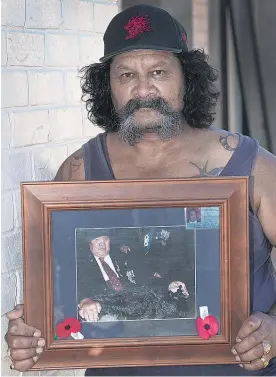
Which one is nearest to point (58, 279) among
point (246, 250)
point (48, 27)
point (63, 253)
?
point (63, 253)

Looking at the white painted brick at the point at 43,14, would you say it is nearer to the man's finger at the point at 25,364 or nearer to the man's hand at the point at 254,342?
the man's finger at the point at 25,364

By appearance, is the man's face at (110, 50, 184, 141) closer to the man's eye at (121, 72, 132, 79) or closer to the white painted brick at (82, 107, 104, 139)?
the man's eye at (121, 72, 132, 79)

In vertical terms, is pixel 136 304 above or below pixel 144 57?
below

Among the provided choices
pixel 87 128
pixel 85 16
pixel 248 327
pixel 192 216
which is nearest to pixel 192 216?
pixel 192 216

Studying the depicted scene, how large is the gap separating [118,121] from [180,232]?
0.51 meters

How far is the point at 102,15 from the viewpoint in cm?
306

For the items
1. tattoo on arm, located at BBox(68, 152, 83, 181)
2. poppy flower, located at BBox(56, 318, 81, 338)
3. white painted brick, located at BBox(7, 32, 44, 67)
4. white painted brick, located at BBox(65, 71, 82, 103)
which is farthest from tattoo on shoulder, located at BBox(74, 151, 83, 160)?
poppy flower, located at BBox(56, 318, 81, 338)

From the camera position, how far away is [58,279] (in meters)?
2.08

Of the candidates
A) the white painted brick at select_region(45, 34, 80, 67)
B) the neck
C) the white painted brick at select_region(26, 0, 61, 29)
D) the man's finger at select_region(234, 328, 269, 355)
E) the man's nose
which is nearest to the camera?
the man's finger at select_region(234, 328, 269, 355)

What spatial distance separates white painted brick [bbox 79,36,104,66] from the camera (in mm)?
2943

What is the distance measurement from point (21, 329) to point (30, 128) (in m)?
0.75

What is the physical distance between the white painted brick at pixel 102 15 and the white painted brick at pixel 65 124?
0.33m

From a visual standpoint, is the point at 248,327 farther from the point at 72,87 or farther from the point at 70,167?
the point at 72,87

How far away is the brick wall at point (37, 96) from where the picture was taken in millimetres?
2510
